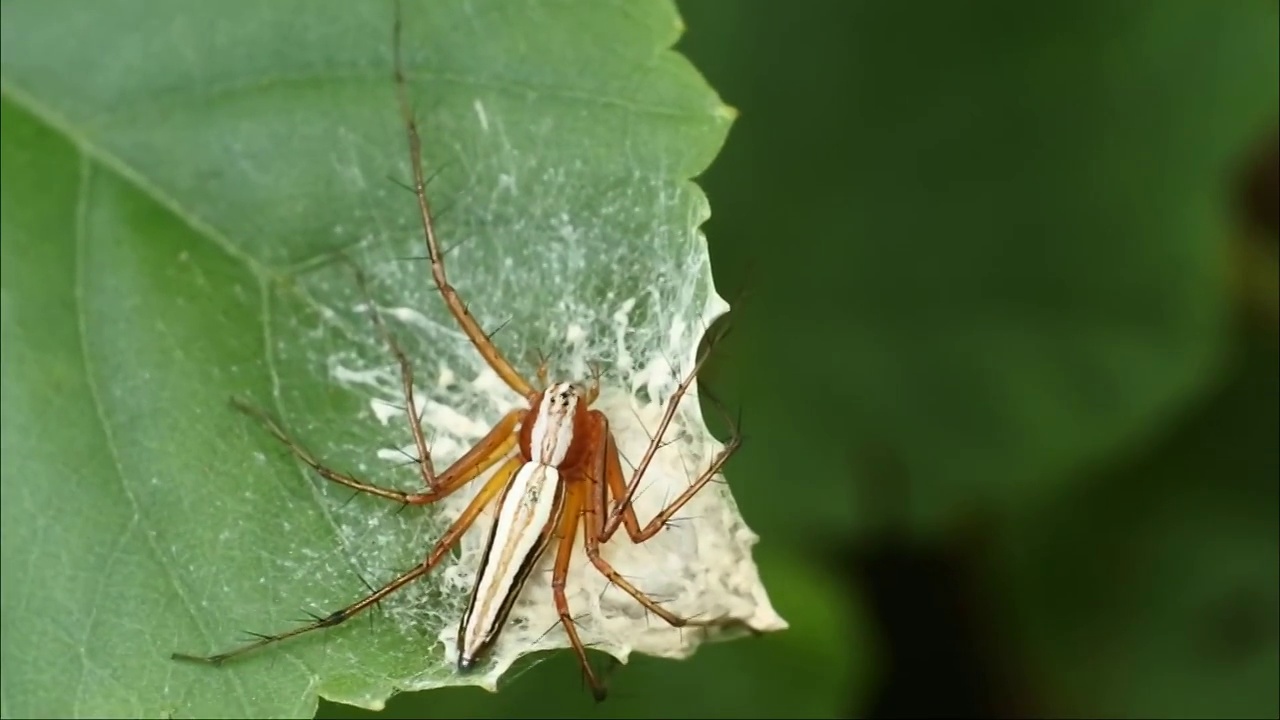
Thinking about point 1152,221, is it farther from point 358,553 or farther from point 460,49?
point 358,553

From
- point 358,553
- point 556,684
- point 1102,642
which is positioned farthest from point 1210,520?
A: point 358,553

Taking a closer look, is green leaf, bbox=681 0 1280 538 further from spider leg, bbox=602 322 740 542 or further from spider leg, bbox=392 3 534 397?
spider leg, bbox=392 3 534 397

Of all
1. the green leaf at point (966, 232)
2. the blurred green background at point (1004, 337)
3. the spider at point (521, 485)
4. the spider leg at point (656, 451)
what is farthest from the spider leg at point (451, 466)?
the green leaf at point (966, 232)

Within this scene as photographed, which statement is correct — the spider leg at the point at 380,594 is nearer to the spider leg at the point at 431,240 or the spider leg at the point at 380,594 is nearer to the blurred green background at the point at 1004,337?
the spider leg at the point at 431,240

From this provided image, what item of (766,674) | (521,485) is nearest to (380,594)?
(521,485)

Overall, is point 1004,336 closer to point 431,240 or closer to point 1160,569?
point 1160,569
